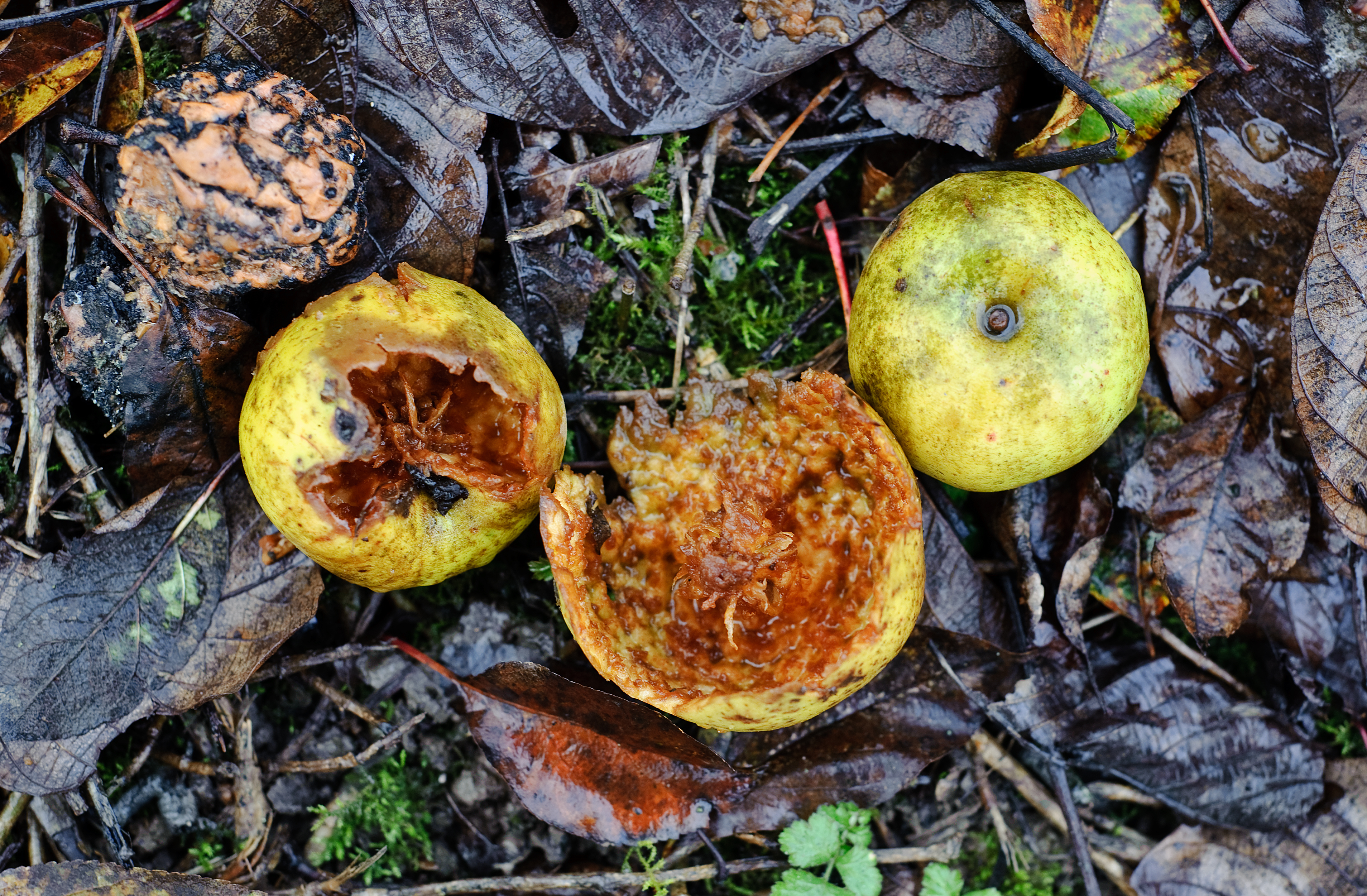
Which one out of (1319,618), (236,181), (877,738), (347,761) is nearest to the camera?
(236,181)

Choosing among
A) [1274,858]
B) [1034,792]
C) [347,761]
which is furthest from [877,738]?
[347,761]

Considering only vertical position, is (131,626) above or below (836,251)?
below

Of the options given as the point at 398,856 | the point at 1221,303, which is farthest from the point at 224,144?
the point at 1221,303

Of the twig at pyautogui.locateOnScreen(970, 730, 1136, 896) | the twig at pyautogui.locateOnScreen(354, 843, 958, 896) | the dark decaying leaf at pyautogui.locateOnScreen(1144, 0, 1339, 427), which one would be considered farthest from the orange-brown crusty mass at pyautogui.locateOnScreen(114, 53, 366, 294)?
the twig at pyautogui.locateOnScreen(970, 730, 1136, 896)

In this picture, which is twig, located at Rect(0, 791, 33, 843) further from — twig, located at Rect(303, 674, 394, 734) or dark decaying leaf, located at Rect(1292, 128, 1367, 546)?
dark decaying leaf, located at Rect(1292, 128, 1367, 546)

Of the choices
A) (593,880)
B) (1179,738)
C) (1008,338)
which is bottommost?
(593,880)

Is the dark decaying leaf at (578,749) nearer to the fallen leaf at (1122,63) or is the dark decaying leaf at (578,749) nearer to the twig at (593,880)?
the twig at (593,880)

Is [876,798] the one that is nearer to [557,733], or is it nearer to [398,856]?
[557,733]

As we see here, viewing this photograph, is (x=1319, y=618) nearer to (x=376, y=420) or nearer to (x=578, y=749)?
(x=578, y=749)
